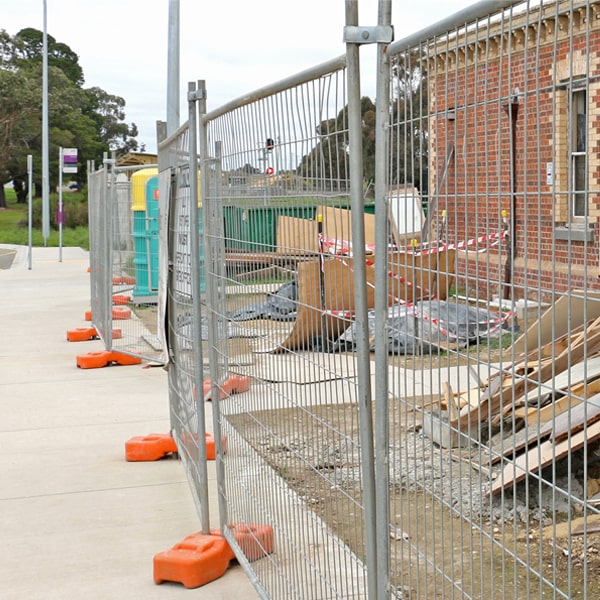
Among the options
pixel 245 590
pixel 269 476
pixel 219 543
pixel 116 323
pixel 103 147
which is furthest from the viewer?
pixel 103 147

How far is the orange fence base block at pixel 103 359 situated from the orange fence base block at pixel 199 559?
6.01 metres

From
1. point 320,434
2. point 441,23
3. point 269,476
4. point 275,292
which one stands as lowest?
point 269,476

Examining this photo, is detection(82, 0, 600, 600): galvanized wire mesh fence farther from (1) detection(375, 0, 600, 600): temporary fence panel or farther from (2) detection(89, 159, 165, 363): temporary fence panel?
(2) detection(89, 159, 165, 363): temporary fence panel

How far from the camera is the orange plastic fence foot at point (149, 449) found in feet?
22.2

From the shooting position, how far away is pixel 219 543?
4.77 m

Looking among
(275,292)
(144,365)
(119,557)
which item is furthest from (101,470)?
(144,365)

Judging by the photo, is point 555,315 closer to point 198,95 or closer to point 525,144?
point 525,144

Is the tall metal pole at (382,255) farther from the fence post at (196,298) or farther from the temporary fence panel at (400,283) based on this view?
the fence post at (196,298)

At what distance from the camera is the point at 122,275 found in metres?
11.9

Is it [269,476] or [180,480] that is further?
[180,480]

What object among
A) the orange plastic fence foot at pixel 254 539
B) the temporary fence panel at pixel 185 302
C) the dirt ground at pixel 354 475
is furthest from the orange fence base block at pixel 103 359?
the dirt ground at pixel 354 475

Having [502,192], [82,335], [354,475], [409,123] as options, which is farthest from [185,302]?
[82,335]

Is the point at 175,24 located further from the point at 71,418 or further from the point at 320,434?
the point at 320,434

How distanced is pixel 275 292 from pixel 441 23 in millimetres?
1569
